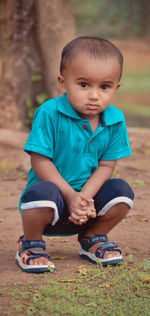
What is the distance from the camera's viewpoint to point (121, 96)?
14.5m

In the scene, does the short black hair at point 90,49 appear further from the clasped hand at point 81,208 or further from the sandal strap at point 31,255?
the sandal strap at point 31,255

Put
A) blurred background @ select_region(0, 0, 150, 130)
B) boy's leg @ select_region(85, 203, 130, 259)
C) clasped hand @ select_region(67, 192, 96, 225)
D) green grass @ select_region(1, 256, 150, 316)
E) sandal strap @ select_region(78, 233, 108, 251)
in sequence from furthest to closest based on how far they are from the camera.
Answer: blurred background @ select_region(0, 0, 150, 130) < sandal strap @ select_region(78, 233, 108, 251) < boy's leg @ select_region(85, 203, 130, 259) < clasped hand @ select_region(67, 192, 96, 225) < green grass @ select_region(1, 256, 150, 316)

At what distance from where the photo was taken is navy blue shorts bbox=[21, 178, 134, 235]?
117 inches

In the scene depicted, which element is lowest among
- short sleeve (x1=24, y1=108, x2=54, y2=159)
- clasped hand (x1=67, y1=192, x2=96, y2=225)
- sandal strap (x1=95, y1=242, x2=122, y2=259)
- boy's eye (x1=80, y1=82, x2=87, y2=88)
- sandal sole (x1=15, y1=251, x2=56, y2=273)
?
sandal strap (x1=95, y1=242, x2=122, y2=259)

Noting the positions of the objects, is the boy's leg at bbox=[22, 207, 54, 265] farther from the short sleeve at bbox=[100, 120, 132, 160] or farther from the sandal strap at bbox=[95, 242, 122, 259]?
the short sleeve at bbox=[100, 120, 132, 160]

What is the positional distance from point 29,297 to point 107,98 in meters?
1.20

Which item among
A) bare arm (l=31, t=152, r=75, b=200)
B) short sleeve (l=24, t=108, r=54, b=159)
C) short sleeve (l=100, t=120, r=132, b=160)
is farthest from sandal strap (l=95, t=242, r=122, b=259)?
short sleeve (l=24, t=108, r=54, b=159)

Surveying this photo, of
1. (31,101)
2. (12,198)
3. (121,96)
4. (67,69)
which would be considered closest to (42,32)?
(31,101)

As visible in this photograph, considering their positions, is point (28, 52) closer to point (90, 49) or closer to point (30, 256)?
point (90, 49)

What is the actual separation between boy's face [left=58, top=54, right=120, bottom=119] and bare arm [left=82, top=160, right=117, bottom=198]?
357 mm

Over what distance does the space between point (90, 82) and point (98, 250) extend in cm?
103

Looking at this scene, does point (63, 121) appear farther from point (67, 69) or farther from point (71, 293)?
point (71, 293)

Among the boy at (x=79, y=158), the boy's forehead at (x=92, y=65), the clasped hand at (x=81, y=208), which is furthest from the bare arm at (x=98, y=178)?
the boy's forehead at (x=92, y=65)

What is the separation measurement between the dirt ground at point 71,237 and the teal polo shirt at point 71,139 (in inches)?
22.8
